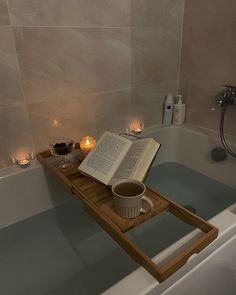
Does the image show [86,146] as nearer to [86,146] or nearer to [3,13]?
[86,146]

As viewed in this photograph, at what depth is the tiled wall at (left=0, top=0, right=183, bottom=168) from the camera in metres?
0.97

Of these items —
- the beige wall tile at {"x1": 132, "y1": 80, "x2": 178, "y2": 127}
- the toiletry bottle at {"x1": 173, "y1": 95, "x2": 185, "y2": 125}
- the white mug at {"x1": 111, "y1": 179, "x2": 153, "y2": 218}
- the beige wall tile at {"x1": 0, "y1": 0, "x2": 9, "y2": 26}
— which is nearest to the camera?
the white mug at {"x1": 111, "y1": 179, "x2": 153, "y2": 218}

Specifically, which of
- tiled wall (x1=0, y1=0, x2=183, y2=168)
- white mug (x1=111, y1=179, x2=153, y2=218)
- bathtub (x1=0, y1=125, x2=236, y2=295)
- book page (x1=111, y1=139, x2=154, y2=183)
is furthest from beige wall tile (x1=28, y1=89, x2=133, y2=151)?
white mug (x1=111, y1=179, x2=153, y2=218)

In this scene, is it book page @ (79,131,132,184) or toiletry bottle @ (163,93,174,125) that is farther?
toiletry bottle @ (163,93,174,125)

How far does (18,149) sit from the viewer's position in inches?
42.7

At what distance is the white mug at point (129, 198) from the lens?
0.66 meters

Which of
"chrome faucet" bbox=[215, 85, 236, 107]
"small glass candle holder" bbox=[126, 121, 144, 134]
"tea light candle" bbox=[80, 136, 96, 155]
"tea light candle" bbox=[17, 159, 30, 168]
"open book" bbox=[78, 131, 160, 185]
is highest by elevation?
"chrome faucet" bbox=[215, 85, 236, 107]

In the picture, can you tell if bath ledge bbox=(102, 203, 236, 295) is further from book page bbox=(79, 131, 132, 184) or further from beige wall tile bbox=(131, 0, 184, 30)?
beige wall tile bbox=(131, 0, 184, 30)

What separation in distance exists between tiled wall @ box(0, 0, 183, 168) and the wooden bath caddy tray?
309mm

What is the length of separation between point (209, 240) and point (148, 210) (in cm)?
18

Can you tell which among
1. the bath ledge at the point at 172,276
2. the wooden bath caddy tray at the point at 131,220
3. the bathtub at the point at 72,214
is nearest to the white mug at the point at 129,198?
the wooden bath caddy tray at the point at 131,220

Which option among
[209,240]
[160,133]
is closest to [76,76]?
[160,133]

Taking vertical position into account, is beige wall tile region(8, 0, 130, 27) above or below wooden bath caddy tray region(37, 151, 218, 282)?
above

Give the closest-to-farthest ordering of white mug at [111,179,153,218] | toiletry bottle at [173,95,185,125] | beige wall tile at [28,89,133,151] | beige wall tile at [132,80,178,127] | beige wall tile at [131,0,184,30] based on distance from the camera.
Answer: white mug at [111,179,153,218] → beige wall tile at [28,89,133,151] → beige wall tile at [131,0,184,30] → beige wall tile at [132,80,178,127] → toiletry bottle at [173,95,185,125]
